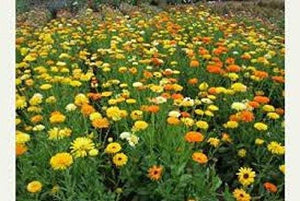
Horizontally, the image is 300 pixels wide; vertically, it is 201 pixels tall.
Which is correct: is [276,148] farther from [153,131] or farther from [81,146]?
[81,146]

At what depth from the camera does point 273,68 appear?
174 inches

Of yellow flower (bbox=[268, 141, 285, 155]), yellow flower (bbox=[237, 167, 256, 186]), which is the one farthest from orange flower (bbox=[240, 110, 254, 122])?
yellow flower (bbox=[237, 167, 256, 186])

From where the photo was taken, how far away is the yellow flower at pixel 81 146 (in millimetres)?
2541

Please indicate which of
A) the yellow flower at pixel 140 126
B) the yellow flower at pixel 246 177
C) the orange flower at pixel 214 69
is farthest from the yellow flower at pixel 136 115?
the orange flower at pixel 214 69

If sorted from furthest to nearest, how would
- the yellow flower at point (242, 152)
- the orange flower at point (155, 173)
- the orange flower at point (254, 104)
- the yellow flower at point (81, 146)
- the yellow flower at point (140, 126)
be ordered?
the orange flower at point (254, 104) → the yellow flower at point (242, 152) → the yellow flower at point (140, 126) → the yellow flower at point (81, 146) → the orange flower at point (155, 173)

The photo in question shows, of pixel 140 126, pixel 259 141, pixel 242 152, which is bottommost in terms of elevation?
pixel 242 152

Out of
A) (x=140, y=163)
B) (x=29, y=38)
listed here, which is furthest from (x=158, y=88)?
(x=29, y=38)

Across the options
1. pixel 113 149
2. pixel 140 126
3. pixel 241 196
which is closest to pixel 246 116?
pixel 140 126

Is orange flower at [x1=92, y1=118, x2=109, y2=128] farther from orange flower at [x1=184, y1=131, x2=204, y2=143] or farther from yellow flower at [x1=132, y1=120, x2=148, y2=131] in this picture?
orange flower at [x1=184, y1=131, x2=204, y2=143]

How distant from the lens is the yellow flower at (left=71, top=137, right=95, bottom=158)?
2541 millimetres

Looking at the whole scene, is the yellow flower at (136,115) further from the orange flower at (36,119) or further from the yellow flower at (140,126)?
the orange flower at (36,119)

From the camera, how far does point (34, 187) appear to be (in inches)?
92.0

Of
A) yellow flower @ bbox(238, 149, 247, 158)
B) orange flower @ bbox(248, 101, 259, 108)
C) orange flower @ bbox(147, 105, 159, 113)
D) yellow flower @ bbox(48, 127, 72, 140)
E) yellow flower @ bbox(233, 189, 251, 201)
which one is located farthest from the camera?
orange flower @ bbox(248, 101, 259, 108)

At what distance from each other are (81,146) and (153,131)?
44 centimetres
